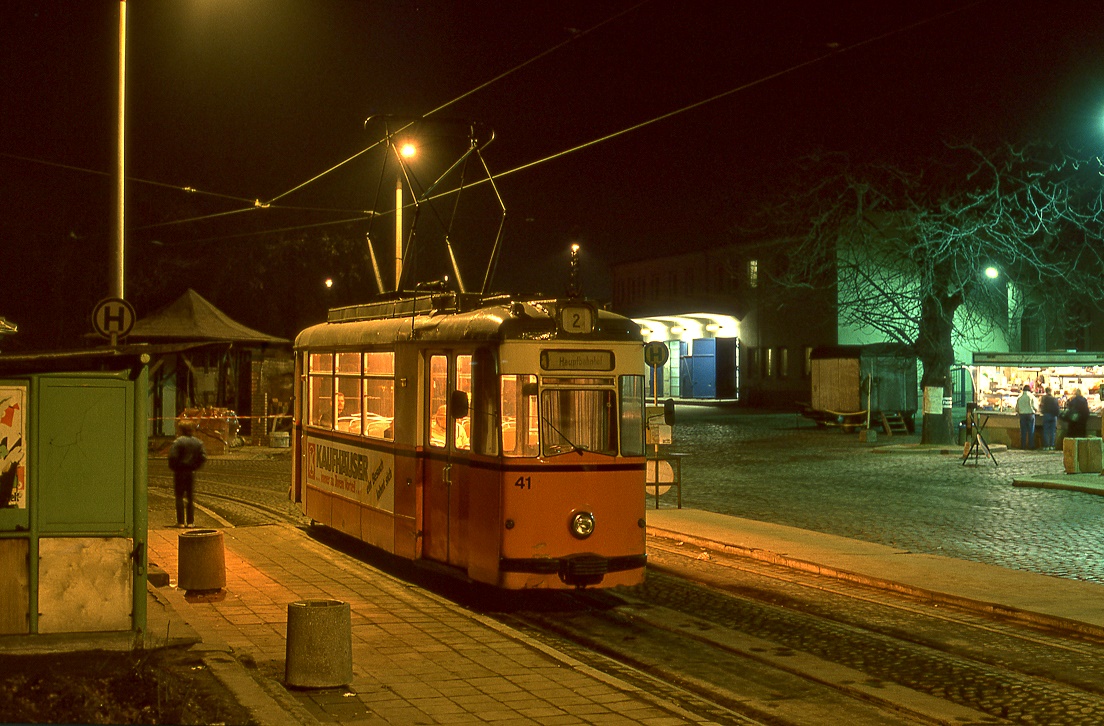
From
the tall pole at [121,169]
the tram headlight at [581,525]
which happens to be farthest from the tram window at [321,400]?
the tram headlight at [581,525]

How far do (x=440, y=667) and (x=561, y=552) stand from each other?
8.68ft

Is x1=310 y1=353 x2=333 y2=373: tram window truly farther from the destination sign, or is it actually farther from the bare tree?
A: the bare tree

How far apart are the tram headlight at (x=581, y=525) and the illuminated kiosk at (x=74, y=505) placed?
12.9 feet

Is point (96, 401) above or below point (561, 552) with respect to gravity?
above

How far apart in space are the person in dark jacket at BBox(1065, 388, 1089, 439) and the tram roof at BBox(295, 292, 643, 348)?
22661 mm

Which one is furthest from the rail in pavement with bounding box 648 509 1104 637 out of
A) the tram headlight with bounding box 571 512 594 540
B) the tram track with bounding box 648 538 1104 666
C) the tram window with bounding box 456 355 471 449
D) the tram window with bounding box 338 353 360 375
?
the tram window with bounding box 338 353 360 375

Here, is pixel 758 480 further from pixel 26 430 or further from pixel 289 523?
pixel 26 430

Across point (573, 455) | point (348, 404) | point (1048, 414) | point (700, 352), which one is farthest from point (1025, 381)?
point (700, 352)

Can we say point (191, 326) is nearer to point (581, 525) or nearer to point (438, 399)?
point (438, 399)

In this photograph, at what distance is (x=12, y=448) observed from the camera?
8.32 meters

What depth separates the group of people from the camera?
31594mm

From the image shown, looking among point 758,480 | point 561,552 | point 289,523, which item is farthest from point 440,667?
point 758,480

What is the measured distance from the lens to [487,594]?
12.5 meters

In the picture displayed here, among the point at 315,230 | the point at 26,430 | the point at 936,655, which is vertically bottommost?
the point at 936,655
